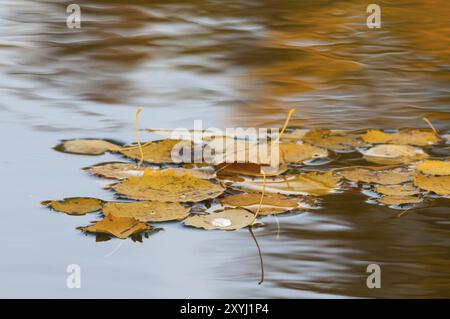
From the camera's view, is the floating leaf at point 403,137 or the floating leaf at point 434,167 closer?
the floating leaf at point 434,167

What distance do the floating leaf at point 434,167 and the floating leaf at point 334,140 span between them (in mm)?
274

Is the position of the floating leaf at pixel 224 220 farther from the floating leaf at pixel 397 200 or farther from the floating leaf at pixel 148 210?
the floating leaf at pixel 397 200

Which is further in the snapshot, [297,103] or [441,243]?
[297,103]

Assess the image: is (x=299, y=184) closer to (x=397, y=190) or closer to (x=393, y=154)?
(x=397, y=190)

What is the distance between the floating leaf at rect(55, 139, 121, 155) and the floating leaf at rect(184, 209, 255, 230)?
0.58m

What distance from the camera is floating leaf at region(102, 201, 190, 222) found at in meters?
2.08

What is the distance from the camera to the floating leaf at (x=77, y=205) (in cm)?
213

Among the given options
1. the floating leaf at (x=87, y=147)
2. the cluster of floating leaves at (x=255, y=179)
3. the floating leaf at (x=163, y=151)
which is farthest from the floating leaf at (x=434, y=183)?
the floating leaf at (x=87, y=147)

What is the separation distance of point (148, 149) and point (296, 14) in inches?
84.0

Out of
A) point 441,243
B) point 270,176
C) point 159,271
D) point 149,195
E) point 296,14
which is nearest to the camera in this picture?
point 159,271

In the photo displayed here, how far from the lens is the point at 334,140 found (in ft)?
9.02
